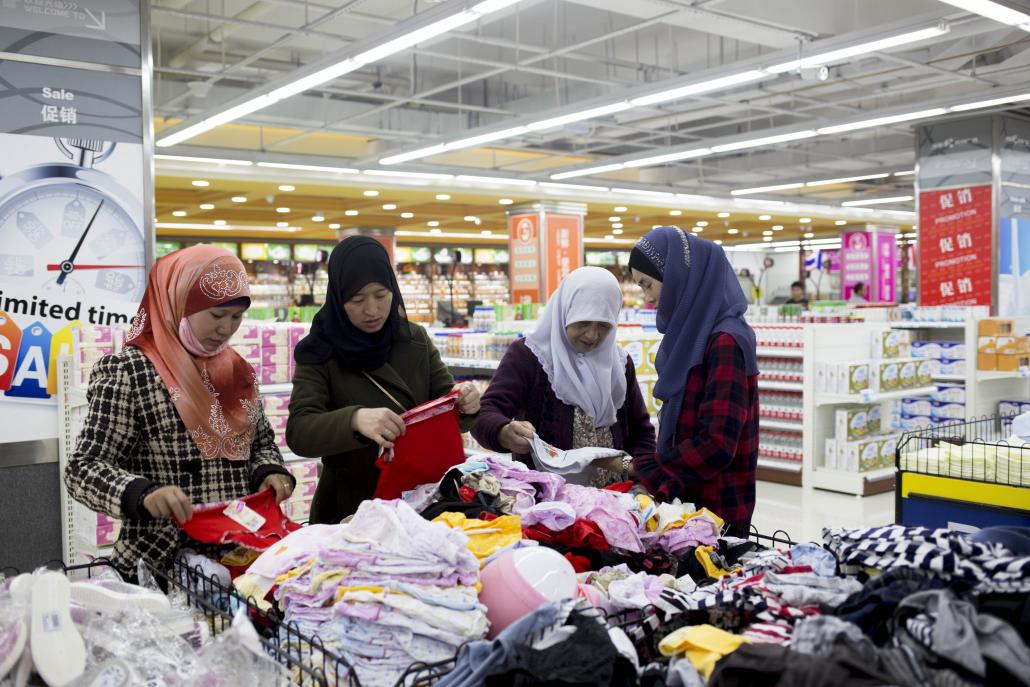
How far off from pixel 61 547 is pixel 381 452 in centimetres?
278

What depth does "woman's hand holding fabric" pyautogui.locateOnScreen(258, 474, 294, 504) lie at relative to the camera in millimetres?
2326

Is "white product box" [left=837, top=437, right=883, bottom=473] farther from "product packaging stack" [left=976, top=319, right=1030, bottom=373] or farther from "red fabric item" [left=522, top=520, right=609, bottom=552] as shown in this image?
"red fabric item" [left=522, top=520, right=609, bottom=552]

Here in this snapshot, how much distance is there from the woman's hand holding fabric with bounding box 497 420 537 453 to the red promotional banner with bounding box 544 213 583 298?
44.3 feet

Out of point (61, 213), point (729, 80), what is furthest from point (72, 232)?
point (729, 80)

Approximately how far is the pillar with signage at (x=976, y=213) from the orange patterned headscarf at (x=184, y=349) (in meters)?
11.0

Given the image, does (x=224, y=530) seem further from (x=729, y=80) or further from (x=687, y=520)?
(x=729, y=80)

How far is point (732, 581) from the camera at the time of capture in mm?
1706

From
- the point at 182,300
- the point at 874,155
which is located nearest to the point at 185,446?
the point at 182,300

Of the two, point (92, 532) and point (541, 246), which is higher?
point (541, 246)

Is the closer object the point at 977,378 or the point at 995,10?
the point at 995,10

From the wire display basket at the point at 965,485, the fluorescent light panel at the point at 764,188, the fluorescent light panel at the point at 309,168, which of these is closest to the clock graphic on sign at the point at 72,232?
the wire display basket at the point at 965,485

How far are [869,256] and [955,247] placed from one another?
12.1 meters

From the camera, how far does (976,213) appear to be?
11117 mm

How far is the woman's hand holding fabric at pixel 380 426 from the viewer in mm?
2297
